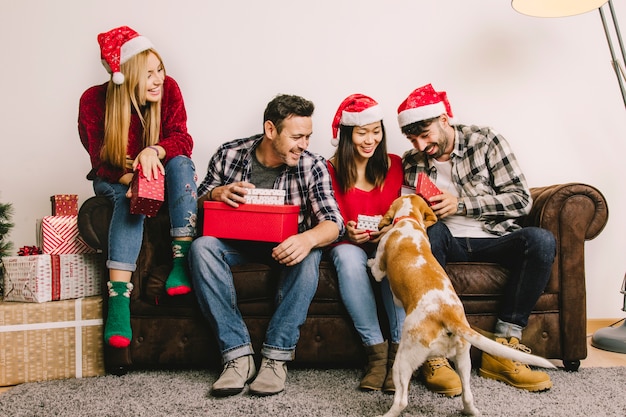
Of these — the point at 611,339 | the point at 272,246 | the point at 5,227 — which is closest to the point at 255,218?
the point at 272,246

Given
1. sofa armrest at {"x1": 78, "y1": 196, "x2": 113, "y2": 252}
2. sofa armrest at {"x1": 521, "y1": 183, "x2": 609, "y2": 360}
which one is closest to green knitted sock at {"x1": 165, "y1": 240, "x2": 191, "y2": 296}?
sofa armrest at {"x1": 78, "y1": 196, "x2": 113, "y2": 252}

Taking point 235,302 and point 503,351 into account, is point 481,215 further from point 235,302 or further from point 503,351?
point 235,302

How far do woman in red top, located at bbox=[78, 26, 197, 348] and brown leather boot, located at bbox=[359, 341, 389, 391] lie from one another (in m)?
0.75

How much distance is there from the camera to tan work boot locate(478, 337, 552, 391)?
69.7 inches

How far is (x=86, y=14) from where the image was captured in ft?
9.28

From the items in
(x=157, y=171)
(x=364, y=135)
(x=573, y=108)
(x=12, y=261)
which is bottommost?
(x=12, y=261)

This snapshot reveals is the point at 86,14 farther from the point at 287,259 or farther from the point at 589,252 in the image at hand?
the point at 589,252

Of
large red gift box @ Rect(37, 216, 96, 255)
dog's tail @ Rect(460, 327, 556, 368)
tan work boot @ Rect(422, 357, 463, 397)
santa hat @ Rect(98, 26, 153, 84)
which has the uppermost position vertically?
santa hat @ Rect(98, 26, 153, 84)

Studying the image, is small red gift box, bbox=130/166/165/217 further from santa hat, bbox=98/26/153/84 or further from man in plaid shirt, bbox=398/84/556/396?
man in plaid shirt, bbox=398/84/556/396

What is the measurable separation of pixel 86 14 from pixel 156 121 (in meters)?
1.11

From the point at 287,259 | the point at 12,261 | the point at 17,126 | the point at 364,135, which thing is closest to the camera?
the point at 287,259

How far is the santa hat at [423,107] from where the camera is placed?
2.32 metres

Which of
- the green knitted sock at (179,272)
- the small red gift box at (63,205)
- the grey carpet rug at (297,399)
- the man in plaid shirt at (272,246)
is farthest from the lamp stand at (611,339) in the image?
the small red gift box at (63,205)

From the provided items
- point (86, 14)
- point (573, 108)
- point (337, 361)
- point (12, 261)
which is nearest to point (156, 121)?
point (12, 261)
